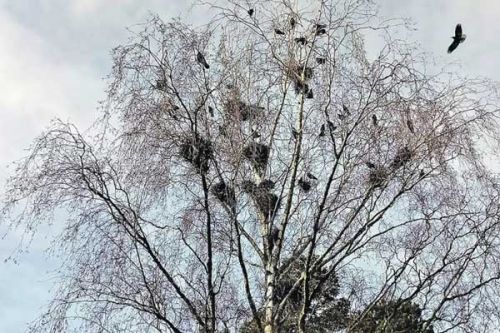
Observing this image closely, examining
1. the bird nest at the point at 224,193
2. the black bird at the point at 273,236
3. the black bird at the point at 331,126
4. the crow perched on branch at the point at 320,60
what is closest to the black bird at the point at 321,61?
the crow perched on branch at the point at 320,60

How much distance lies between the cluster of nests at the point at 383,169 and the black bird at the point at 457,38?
0.94 metres

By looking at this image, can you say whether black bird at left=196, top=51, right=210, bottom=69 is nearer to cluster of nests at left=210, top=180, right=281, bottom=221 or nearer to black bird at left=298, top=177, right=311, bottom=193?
cluster of nests at left=210, top=180, right=281, bottom=221

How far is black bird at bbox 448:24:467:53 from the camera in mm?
5773

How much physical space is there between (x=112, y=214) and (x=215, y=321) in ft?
3.75

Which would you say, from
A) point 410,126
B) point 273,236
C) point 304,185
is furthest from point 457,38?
point 273,236

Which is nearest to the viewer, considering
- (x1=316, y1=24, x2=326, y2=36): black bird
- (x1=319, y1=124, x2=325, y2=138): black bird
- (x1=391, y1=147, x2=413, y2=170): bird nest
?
(x1=391, y1=147, x2=413, y2=170): bird nest

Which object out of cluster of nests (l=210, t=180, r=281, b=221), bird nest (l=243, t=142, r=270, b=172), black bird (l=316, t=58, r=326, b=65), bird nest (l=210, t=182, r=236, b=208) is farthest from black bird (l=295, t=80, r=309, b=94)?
bird nest (l=210, t=182, r=236, b=208)

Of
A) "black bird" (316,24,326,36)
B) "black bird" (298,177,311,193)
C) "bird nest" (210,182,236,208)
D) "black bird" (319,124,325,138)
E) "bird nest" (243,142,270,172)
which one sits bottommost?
"bird nest" (210,182,236,208)

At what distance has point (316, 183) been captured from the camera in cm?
611

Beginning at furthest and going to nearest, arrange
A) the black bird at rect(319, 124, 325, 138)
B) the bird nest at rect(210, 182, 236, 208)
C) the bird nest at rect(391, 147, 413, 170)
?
the black bird at rect(319, 124, 325, 138) → the bird nest at rect(391, 147, 413, 170) → the bird nest at rect(210, 182, 236, 208)

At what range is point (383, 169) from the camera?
230 inches

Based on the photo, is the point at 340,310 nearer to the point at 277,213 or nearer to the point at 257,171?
the point at 277,213

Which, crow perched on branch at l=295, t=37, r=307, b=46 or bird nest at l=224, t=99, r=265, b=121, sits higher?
crow perched on branch at l=295, t=37, r=307, b=46

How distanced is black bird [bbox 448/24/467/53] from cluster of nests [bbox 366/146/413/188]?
941mm
